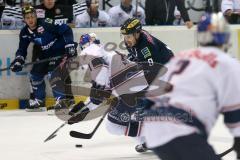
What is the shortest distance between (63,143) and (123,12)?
2700mm

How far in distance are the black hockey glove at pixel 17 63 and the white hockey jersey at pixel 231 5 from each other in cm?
248

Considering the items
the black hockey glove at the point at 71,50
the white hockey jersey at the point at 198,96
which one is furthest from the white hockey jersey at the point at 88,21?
the white hockey jersey at the point at 198,96

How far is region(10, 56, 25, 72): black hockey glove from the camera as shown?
7215 millimetres

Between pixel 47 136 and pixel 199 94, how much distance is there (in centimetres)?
351

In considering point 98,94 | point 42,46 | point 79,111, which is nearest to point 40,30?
point 42,46

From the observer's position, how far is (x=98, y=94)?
4.79m

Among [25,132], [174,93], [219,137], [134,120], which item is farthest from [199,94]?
[25,132]

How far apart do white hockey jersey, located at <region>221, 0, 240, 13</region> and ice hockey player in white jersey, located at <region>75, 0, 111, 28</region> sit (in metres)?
1.40

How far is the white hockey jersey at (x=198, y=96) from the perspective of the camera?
230cm

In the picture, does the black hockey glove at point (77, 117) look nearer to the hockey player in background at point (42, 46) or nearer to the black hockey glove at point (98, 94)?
the black hockey glove at point (98, 94)

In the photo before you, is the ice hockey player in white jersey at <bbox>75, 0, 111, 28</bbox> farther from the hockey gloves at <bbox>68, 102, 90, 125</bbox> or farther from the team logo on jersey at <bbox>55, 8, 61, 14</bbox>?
the hockey gloves at <bbox>68, 102, 90, 125</bbox>

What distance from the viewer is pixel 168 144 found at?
2.38m

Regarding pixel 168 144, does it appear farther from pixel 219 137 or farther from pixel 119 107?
pixel 219 137

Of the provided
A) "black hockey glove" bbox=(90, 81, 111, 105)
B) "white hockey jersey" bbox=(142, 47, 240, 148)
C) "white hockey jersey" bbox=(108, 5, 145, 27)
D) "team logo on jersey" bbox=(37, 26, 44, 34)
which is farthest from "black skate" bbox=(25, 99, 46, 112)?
"white hockey jersey" bbox=(142, 47, 240, 148)
